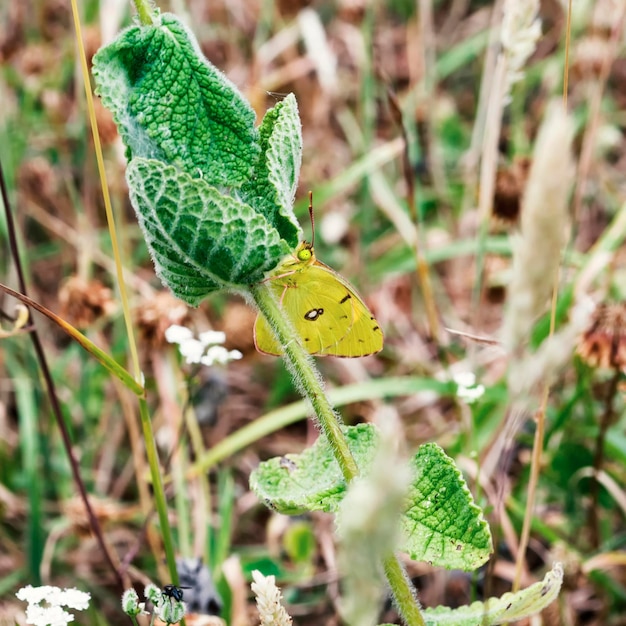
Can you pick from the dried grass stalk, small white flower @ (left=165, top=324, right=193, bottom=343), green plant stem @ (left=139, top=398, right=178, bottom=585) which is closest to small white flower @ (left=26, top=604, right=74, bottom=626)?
green plant stem @ (left=139, top=398, right=178, bottom=585)

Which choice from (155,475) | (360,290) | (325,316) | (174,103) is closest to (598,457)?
(325,316)

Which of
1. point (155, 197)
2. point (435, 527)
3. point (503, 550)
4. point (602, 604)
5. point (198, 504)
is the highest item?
point (155, 197)

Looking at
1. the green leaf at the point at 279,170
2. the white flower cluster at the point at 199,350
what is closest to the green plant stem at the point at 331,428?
the green leaf at the point at 279,170

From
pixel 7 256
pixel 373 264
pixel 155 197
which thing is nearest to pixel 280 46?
pixel 373 264

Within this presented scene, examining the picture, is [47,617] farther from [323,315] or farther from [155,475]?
[323,315]

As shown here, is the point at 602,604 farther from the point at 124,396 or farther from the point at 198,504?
the point at 124,396

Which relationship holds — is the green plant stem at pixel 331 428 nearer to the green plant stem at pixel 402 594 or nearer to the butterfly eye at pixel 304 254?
the green plant stem at pixel 402 594
